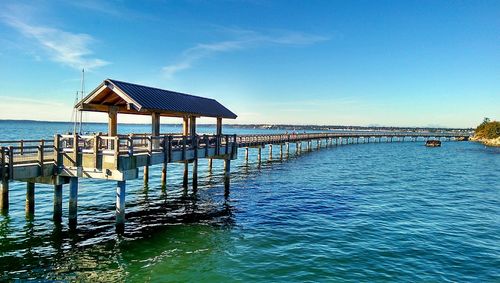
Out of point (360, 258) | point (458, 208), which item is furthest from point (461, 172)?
point (360, 258)

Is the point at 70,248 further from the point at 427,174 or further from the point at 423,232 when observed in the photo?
the point at 427,174

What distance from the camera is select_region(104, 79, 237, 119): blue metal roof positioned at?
1955 centimetres

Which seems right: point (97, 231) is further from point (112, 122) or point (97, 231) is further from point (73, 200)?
point (112, 122)

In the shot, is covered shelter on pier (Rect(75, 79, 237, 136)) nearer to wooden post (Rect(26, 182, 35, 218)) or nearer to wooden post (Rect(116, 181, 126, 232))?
wooden post (Rect(116, 181, 126, 232))

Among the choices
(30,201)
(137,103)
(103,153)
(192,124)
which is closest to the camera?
(103,153)

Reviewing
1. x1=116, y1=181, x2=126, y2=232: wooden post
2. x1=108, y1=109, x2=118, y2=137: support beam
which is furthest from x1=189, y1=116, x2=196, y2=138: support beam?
x1=116, y1=181, x2=126, y2=232: wooden post

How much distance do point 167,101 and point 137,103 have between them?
4.23m

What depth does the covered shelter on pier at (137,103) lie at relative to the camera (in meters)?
19.3

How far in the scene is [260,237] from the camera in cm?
1784

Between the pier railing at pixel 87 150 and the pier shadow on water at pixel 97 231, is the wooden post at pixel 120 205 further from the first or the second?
the pier railing at pixel 87 150

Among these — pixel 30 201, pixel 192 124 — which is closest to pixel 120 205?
pixel 30 201

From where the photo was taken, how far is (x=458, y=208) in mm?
25250

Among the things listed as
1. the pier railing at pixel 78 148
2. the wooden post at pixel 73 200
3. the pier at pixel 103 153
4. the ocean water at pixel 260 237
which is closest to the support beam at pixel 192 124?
the pier at pixel 103 153

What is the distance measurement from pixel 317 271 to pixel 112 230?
10.6 metres
